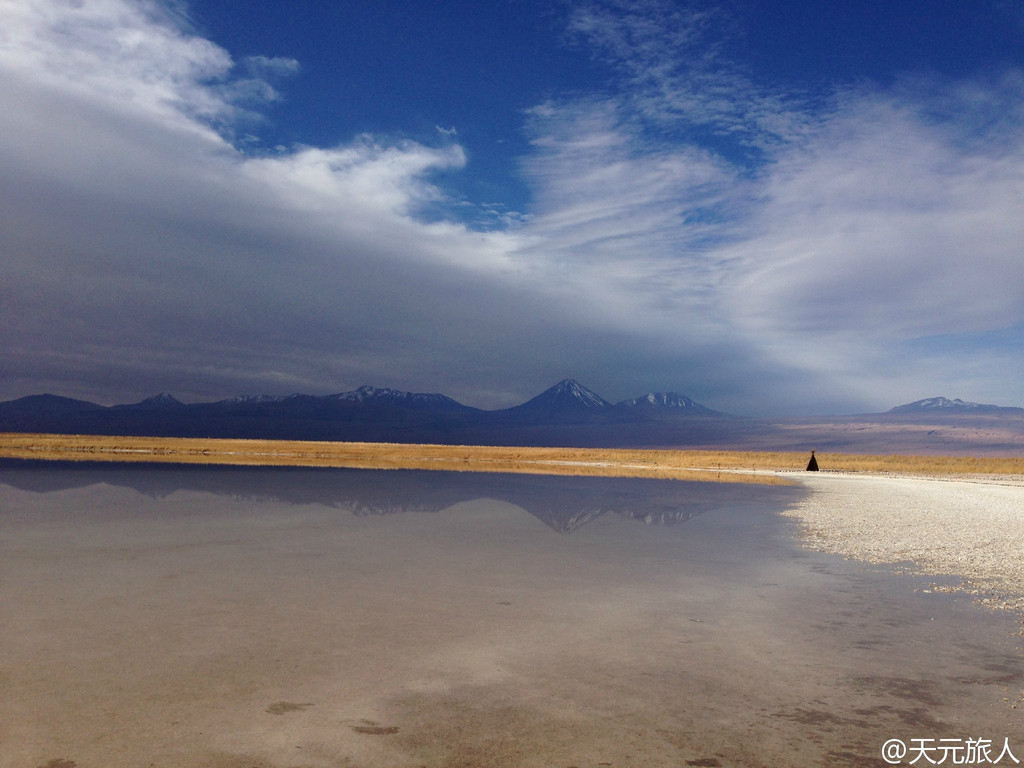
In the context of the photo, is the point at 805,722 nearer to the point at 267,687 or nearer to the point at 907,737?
the point at 907,737

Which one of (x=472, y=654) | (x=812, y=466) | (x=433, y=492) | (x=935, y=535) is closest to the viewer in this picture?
(x=472, y=654)

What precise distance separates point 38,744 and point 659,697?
487 centimetres

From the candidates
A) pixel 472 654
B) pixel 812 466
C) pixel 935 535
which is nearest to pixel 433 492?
pixel 935 535

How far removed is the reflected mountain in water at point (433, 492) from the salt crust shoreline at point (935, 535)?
3427 millimetres

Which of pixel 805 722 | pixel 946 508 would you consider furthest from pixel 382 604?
pixel 946 508

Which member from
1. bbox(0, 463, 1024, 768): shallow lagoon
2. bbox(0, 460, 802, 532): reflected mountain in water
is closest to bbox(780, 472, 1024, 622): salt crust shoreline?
bbox(0, 463, 1024, 768): shallow lagoon

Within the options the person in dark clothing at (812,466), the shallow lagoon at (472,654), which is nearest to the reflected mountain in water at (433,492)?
the shallow lagoon at (472,654)

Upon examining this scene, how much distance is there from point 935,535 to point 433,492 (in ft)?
56.8

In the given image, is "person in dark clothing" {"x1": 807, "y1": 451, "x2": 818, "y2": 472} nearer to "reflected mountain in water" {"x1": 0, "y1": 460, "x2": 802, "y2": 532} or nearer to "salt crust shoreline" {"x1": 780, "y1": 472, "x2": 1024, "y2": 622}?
"reflected mountain in water" {"x1": 0, "y1": 460, "x2": 802, "y2": 532}

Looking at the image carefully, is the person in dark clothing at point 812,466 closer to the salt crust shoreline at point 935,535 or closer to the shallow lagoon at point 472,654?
the salt crust shoreline at point 935,535

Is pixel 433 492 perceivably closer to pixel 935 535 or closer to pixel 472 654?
pixel 935 535

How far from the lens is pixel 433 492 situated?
27.7 m

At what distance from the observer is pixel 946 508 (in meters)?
23.9

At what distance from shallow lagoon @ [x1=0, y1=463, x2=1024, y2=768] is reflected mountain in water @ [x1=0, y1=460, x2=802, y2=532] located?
6298mm
